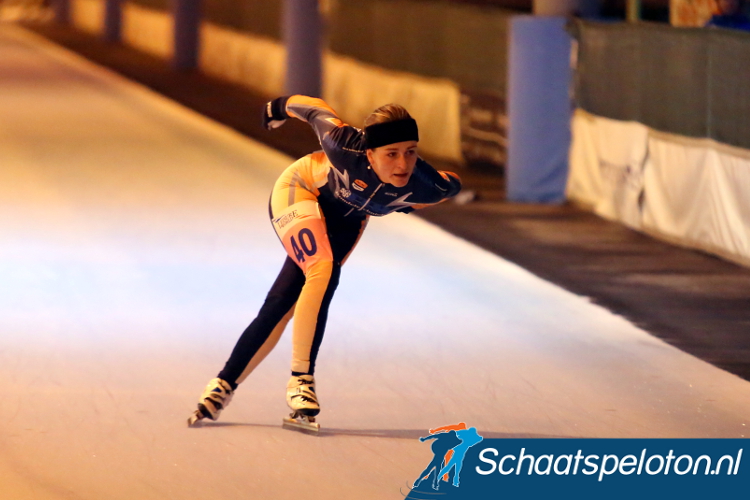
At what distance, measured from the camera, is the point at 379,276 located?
→ 9.47m

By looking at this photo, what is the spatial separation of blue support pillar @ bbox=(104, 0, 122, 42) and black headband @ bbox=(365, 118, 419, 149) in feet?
120

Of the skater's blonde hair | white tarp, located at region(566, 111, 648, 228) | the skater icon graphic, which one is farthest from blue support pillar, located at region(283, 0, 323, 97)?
the skater icon graphic

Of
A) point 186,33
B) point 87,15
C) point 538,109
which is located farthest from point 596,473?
point 87,15

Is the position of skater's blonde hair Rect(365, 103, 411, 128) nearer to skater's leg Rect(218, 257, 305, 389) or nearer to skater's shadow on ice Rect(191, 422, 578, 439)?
skater's leg Rect(218, 257, 305, 389)

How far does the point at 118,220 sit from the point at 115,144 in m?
5.20

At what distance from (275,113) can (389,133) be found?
88 centimetres

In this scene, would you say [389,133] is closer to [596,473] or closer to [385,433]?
[385,433]

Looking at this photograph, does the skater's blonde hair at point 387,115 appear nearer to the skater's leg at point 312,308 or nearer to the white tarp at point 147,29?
the skater's leg at point 312,308

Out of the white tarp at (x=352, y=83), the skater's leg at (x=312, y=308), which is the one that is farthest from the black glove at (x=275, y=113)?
the white tarp at (x=352, y=83)

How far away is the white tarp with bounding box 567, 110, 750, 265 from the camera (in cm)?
988

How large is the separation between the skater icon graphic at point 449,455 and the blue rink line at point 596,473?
0.02 meters

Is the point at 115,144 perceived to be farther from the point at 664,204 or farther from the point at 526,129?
the point at 664,204

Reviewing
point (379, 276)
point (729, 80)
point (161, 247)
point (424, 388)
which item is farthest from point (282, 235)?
point (729, 80)

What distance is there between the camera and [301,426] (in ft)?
18.6
